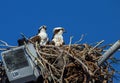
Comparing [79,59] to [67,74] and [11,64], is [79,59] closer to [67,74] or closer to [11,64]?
[67,74]

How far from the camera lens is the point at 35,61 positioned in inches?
316

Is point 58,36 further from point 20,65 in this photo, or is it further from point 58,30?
point 20,65

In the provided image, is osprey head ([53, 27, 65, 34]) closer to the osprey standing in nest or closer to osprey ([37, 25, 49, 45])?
the osprey standing in nest

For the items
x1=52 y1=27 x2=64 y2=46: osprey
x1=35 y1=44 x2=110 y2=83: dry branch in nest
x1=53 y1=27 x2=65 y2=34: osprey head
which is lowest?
x1=35 y1=44 x2=110 y2=83: dry branch in nest

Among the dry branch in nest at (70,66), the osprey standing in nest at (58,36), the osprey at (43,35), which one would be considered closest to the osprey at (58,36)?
the osprey standing in nest at (58,36)

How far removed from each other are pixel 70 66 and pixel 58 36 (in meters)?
2.45

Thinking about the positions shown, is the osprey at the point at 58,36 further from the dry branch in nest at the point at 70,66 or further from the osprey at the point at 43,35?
the dry branch in nest at the point at 70,66

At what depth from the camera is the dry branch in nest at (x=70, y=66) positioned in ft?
26.0

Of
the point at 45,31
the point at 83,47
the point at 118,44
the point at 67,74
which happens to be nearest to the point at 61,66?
the point at 67,74

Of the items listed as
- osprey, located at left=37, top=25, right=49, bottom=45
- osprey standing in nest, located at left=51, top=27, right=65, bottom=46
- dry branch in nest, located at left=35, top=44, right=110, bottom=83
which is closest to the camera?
dry branch in nest, located at left=35, top=44, right=110, bottom=83

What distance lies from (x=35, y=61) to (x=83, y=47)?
3.84 feet

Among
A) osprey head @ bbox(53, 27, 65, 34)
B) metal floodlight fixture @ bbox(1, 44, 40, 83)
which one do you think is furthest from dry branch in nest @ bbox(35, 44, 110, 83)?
osprey head @ bbox(53, 27, 65, 34)

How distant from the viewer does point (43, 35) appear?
421 inches

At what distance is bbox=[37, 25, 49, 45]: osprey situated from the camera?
10249 millimetres
